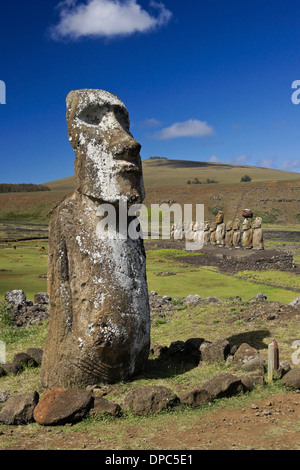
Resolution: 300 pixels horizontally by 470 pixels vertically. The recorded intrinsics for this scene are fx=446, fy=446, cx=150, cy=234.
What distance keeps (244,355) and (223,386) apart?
160 centimetres

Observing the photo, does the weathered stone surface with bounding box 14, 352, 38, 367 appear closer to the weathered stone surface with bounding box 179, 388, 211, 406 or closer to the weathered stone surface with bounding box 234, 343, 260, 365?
the weathered stone surface with bounding box 179, 388, 211, 406

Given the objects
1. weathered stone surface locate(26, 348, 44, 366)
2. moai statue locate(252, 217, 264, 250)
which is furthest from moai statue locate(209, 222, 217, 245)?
weathered stone surface locate(26, 348, 44, 366)

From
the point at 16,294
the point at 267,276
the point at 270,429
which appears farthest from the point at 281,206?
the point at 270,429

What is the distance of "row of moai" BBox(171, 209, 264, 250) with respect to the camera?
36.2 metres

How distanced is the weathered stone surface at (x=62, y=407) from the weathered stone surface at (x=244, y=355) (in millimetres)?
2927

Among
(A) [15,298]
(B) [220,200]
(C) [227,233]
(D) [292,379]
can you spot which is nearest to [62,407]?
(D) [292,379]

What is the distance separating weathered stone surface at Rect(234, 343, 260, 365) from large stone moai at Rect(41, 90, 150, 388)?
1.73 m

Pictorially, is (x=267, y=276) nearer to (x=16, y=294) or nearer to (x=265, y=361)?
(x=16, y=294)

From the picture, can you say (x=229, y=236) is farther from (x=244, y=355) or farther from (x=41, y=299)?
(x=244, y=355)

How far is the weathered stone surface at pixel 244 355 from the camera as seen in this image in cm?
771

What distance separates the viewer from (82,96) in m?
7.41

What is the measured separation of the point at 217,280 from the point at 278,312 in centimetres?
1036

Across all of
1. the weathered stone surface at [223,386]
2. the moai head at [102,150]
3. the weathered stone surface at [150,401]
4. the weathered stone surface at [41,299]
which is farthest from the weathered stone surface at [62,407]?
the weathered stone surface at [41,299]

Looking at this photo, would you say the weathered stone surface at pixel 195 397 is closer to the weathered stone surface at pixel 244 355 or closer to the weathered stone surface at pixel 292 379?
the weathered stone surface at pixel 292 379
